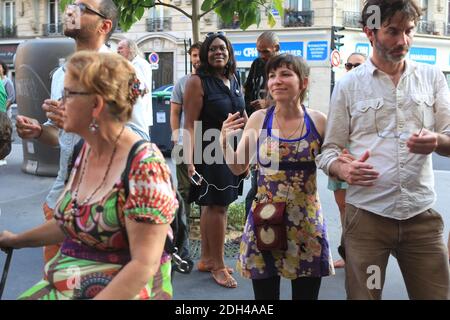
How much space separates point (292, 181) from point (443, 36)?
28.9 meters

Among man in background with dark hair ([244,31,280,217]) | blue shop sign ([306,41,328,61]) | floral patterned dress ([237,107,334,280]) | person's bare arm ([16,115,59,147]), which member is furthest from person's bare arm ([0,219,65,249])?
blue shop sign ([306,41,328,61])

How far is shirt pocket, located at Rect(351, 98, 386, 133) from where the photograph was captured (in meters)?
2.52

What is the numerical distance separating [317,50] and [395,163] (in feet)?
81.4

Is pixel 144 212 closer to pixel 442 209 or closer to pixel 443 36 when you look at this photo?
pixel 442 209

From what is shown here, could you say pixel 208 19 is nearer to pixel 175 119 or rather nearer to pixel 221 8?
pixel 221 8

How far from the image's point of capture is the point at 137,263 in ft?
5.85

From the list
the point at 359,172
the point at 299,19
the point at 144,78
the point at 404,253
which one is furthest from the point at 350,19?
the point at 359,172

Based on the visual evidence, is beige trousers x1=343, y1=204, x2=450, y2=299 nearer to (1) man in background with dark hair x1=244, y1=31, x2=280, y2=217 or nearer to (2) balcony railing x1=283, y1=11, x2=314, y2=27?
(1) man in background with dark hair x1=244, y1=31, x2=280, y2=217

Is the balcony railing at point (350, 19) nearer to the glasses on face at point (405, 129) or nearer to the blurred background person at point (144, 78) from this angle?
the blurred background person at point (144, 78)

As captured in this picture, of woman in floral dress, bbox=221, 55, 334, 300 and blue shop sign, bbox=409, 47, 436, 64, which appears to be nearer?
woman in floral dress, bbox=221, 55, 334, 300

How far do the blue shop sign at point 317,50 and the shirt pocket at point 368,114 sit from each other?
24302mm

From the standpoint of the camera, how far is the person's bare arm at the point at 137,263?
1.77 meters

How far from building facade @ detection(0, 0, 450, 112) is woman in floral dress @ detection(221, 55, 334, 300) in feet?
70.8
